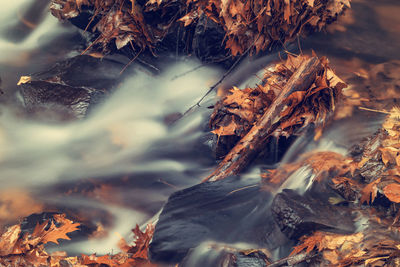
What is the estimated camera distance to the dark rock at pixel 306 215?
2932mm

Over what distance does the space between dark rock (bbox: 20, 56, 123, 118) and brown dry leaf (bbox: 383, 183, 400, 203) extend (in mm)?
3119

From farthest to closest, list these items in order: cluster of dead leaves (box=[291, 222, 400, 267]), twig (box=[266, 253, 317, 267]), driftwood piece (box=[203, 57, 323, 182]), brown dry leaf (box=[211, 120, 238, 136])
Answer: brown dry leaf (box=[211, 120, 238, 136]) < driftwood piece (box=[203, 57, 323, 182]) < twig (box=[266, 253, 317, 267]) < cluster of dead leaves (box=[291, 222, 400, 267])

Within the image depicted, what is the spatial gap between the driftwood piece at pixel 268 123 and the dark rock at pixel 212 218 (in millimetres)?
165

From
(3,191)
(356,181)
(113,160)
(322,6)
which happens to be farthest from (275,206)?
(3,191)

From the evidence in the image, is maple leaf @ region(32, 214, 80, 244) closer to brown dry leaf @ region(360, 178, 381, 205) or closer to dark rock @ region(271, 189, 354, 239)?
dark rock @ region(271, 189, 354, 239)

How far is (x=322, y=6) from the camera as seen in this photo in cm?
422

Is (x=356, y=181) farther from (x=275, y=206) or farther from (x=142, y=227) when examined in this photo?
(x=142, y=227)

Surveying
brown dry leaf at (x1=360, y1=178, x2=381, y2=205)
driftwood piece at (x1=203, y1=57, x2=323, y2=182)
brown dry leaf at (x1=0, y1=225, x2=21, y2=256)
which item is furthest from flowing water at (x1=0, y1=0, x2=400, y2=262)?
brown dry leaf at (x1=360, y1=178, x2=381, y2=205)

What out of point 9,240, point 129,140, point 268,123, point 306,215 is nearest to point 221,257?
point 306,215

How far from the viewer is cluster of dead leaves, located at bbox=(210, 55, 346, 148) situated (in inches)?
137

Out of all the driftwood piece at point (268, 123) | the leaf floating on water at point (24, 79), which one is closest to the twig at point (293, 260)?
the driftwood piece at point (268, 123)

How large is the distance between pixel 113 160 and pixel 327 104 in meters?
2.29

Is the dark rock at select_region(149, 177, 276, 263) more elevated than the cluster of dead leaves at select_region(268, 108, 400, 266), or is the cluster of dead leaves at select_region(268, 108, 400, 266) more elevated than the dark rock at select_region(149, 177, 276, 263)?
the cluster of dead leaves at select_region(268, 108, 400, 266)

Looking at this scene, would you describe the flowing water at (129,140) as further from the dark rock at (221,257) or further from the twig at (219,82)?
the dark rock at (221,257)
